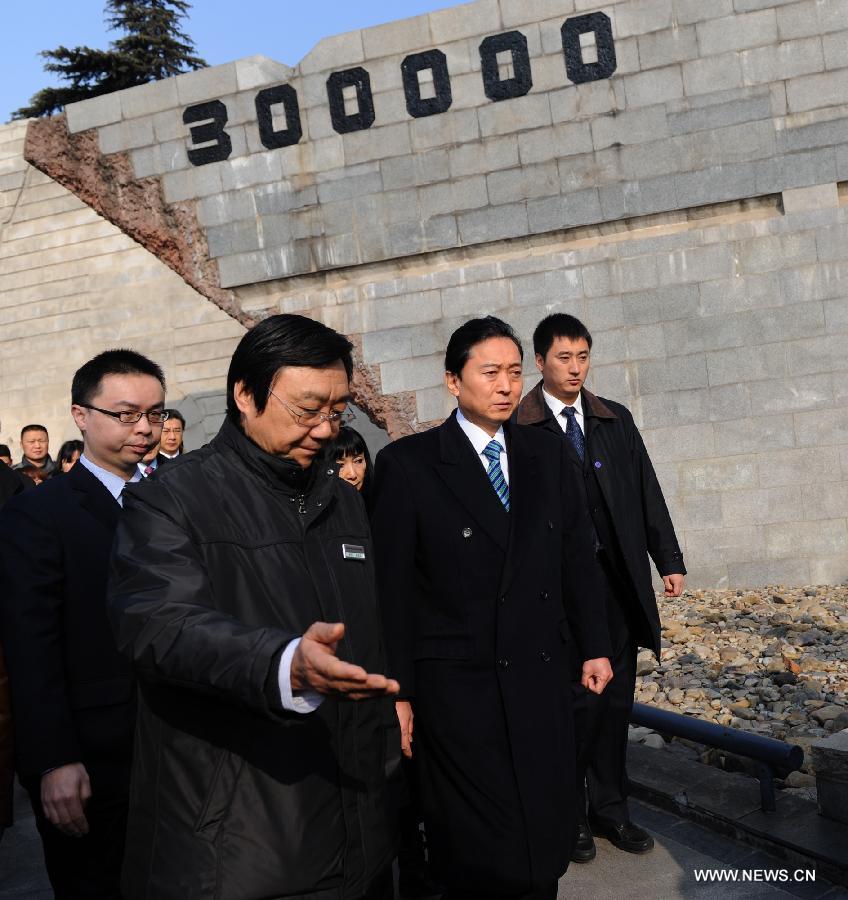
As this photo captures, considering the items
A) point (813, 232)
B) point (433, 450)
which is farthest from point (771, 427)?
point (433, 450)

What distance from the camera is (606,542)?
163 inches

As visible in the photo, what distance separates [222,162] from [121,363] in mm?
6221

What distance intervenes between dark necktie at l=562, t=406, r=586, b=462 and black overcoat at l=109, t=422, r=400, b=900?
214 centimetres

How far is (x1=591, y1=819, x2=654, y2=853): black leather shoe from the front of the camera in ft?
12.9

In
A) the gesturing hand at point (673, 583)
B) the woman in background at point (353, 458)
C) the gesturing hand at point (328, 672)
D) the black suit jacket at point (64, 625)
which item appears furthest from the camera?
the woman in background at point (353, 458)

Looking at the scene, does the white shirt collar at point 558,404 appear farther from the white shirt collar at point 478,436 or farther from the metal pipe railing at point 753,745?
the metal pipe railing at point 753,745

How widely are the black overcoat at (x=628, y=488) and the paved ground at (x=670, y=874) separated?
688mm

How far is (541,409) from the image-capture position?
4285 millimetres

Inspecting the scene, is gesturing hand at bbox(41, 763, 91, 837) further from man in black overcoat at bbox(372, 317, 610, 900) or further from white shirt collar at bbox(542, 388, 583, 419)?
white shirt collar at bbox(542, 388, 583, 419)

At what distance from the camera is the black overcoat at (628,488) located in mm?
4109

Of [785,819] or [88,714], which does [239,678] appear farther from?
[785,819]

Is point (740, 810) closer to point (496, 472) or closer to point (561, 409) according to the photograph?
point (561, 409)

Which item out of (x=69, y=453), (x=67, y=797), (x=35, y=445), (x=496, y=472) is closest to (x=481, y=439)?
(x=496, y=472)

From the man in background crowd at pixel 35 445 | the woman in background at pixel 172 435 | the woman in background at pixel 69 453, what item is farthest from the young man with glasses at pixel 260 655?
the man in background crowd at pixel 35 445
